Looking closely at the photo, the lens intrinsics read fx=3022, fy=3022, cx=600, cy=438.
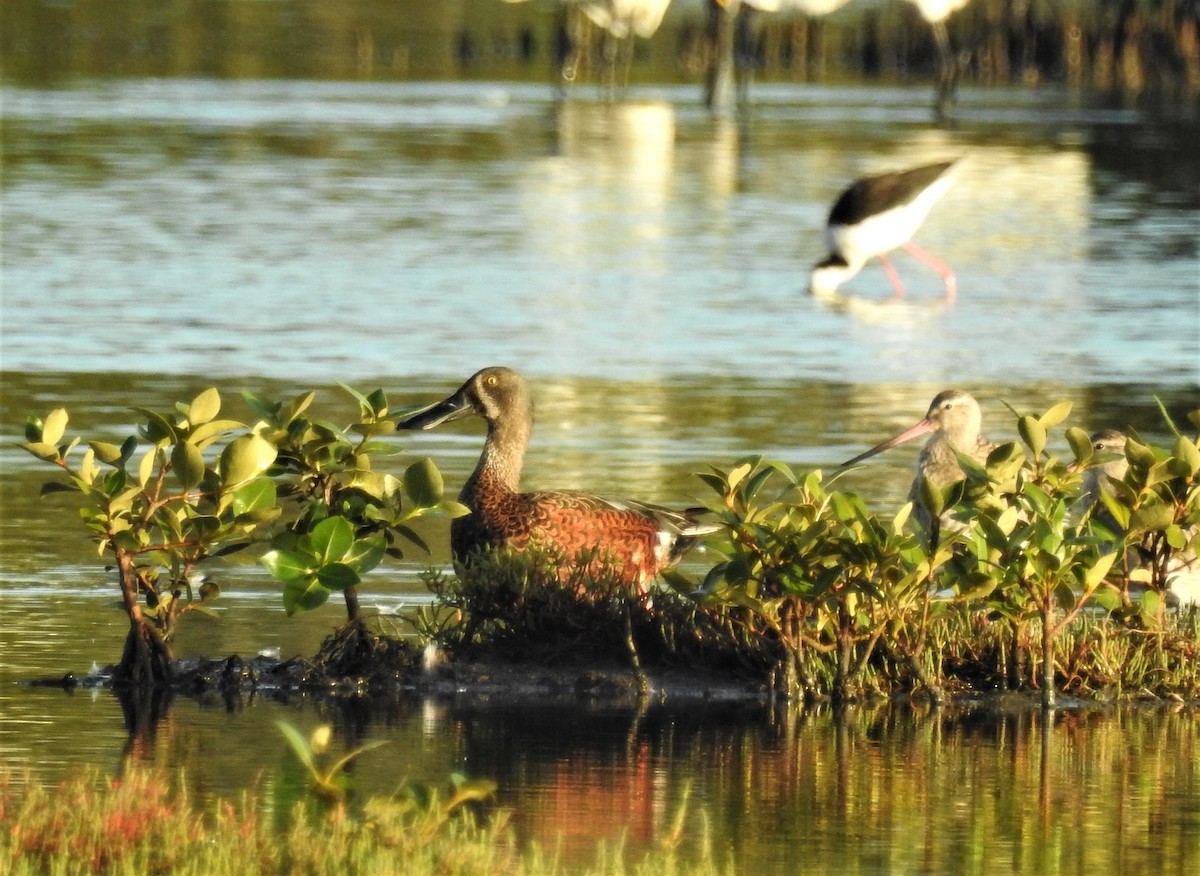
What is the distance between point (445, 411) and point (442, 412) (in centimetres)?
1

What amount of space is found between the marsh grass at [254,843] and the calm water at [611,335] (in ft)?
1.15

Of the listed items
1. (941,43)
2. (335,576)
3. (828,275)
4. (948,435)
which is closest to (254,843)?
(335,576)

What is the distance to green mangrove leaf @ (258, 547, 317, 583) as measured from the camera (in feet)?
27.7

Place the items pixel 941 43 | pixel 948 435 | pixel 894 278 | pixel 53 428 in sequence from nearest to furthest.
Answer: pixel 53 428, pixel 948 435, pixel 894 278, pixel 941 43

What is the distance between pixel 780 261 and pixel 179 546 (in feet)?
41.4

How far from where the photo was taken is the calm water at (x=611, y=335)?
748 cm

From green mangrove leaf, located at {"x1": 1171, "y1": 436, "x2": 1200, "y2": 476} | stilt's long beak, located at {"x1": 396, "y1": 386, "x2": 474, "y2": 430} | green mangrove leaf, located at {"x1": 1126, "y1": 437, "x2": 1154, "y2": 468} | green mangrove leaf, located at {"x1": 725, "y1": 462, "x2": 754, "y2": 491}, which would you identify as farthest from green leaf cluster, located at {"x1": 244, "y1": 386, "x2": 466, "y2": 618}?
green mangrove leaf, located at {"x1": 1171, "y1": 436, "x2": 1200, "y2": 476}

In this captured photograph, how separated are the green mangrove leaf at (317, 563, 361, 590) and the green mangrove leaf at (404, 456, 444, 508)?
29 centimetres

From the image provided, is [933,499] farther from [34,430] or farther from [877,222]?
[877,222]

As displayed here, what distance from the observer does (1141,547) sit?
9.02 metres

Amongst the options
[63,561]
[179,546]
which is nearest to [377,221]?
[63,561]

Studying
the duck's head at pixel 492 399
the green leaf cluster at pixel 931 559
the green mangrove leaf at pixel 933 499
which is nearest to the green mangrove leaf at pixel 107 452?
the duck's head at pixel 492 399

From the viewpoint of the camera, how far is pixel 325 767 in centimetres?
741

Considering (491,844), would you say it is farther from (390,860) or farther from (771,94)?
(771,94)
